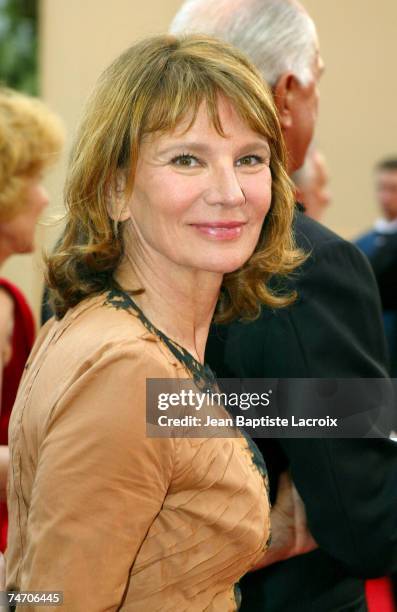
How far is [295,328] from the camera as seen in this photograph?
1517 millimetres

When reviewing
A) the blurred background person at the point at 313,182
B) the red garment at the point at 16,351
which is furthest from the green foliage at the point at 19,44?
the red garment at the point at 16,351

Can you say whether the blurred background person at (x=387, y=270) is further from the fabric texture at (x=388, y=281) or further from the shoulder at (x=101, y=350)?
the shoulder at (x=101, y=350)

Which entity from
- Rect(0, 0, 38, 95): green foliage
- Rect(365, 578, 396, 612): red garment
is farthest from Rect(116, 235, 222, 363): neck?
Rect(0, 0, 38, 95): green foliage

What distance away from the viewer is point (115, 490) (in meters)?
1.08

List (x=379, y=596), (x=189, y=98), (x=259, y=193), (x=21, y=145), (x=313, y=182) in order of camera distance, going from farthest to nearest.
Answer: (x=313, y=182) → (x=21, y=145) → (x=379, y=596) → (x=259, y=193) → (x=189, y=98)

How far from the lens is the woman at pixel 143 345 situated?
1.08m

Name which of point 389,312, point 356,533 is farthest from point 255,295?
point 389,312

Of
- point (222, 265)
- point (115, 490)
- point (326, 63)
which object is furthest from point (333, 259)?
point (326, 63)

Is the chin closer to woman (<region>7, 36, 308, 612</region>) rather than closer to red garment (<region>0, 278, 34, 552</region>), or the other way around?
woman (<region>7, 36, 308, 612</region>)

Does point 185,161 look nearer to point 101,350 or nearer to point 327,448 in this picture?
point 101,350

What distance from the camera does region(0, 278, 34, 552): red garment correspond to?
2045mm

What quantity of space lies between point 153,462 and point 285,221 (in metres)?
0.54

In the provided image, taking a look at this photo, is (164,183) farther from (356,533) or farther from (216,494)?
(356,533)

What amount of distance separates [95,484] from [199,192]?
430mm
